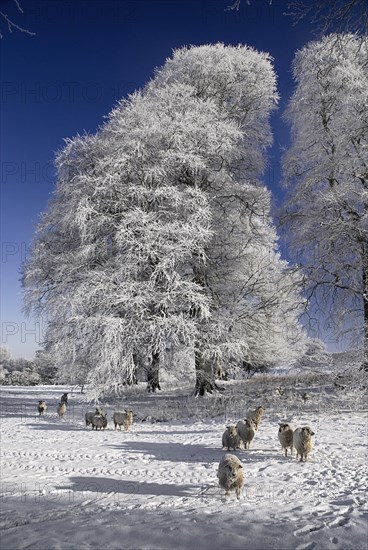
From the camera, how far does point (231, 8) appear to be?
4.39 metres

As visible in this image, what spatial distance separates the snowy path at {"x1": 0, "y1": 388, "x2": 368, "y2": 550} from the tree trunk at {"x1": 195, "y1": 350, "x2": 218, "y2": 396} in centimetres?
334

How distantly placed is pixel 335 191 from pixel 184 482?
10180 millimetres

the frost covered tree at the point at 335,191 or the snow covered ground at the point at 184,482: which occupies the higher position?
the frost covered tree at the point at 335,191

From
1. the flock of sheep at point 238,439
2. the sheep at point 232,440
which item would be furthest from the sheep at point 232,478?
the sheep at point 232,440

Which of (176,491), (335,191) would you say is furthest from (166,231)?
(176,491)

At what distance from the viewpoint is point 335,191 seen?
1393 centimetres

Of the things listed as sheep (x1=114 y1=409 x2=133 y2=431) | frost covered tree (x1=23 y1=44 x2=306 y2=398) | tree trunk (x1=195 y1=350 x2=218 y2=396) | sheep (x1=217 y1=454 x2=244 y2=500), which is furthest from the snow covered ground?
frost covered tree (x1=23 y1=44 x2=306 y2=398)

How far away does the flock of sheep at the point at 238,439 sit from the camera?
6.57 metres

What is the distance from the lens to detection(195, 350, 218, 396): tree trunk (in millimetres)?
16531

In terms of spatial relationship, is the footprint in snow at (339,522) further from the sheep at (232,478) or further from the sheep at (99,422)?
the sheep at (99,422)

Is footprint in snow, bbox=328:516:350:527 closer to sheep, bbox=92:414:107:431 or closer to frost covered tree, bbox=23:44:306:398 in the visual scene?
sheep, bbox=92:414:107:431

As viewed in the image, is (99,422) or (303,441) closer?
(303,441)

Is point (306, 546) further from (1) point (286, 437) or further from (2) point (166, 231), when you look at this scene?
(2) point (166, 231)

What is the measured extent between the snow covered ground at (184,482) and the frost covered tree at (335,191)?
3454 millimetres
